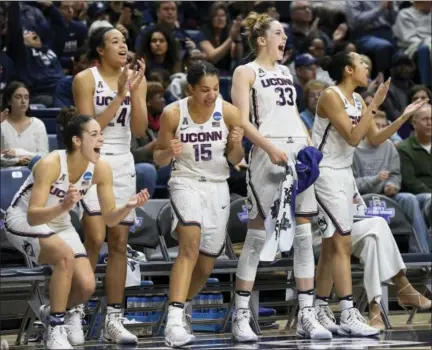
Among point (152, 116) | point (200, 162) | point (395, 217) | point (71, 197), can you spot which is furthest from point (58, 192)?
point (395, 217)

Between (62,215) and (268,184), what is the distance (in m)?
1.45

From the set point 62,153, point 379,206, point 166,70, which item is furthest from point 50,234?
point 166,70

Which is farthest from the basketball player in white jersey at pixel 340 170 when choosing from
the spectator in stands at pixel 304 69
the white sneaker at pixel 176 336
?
the spectator in stands at pixel 304 69

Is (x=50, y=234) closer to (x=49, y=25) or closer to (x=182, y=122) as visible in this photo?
(x=182, y=122)

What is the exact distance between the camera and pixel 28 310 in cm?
818

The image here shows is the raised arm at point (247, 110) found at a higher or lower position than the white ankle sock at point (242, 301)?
higher

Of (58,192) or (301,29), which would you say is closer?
(58,192)

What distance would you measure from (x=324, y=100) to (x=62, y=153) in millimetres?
1983

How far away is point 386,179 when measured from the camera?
10.4 metres

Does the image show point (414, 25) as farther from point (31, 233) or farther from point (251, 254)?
point (31, 233)

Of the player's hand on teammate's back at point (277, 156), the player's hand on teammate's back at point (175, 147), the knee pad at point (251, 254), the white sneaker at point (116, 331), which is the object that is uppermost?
the player's hand on teammate's back at point (175, 147)

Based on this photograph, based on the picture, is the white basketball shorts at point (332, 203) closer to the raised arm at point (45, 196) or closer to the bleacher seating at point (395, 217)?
the bleacher seating at point (395, 217)

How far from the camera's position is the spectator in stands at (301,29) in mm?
13719

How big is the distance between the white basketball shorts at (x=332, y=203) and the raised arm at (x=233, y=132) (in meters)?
0.70
